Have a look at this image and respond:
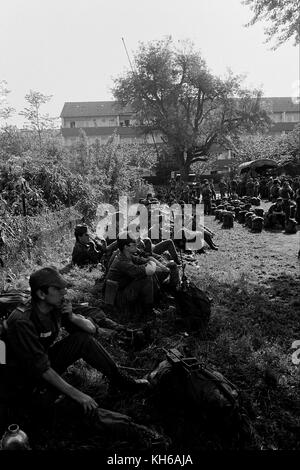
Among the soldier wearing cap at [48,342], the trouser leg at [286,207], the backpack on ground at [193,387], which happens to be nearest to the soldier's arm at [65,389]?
the soldier wearing cap at [48,342]

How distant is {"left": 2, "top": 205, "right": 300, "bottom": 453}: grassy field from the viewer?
9.14 ft

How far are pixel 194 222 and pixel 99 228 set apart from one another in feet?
8.76

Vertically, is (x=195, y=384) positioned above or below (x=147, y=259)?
below

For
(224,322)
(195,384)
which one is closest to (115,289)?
(224,322)

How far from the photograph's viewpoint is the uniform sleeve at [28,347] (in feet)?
8.48

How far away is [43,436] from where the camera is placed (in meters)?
2.79

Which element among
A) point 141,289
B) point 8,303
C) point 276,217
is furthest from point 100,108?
point 8,303

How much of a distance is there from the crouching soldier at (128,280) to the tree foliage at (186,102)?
102ft

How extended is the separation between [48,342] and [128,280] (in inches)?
89.7

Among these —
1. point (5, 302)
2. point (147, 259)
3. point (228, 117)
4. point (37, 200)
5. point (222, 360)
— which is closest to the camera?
point (5, 302)

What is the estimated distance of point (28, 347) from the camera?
259 centimetres

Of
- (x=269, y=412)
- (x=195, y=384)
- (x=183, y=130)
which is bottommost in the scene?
(x=269, y=412)

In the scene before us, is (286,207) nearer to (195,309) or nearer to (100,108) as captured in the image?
(195,309)

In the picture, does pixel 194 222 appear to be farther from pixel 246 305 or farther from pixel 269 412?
pixel 269 412
